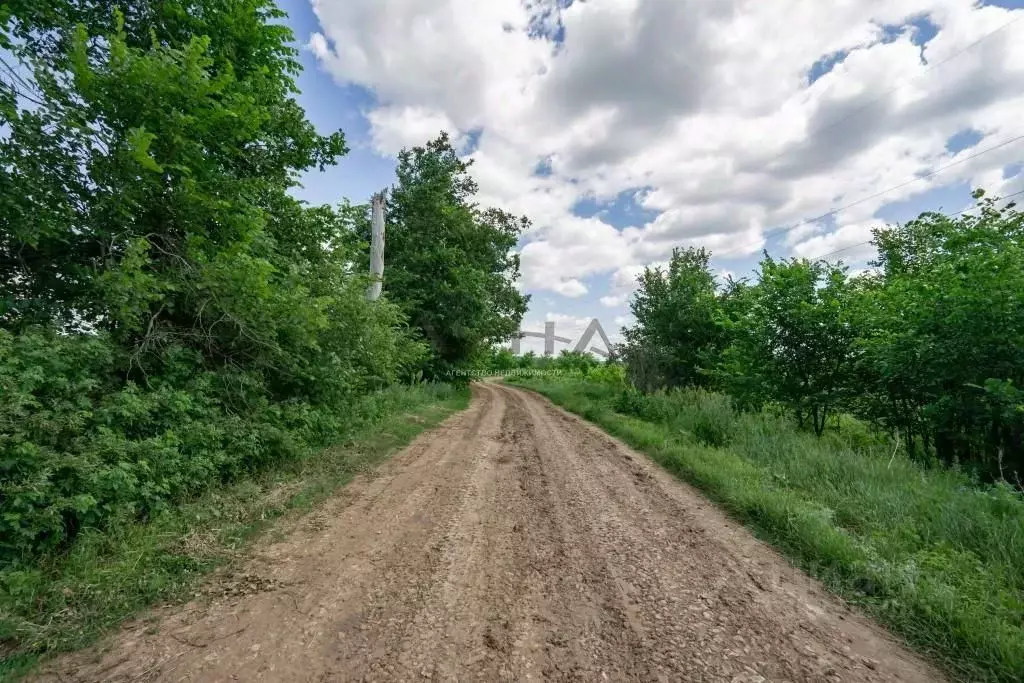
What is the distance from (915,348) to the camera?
Result: 6.41 meters

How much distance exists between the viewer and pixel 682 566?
3400mm

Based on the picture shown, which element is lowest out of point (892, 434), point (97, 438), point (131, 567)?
point (131, 567)

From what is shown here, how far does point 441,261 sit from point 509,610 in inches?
613

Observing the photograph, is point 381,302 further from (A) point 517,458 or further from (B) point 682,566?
(B) point 682,566

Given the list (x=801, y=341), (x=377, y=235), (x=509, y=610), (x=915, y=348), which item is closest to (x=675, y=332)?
(x=801, y=341)

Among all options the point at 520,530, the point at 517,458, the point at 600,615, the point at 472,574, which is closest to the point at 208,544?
the point at 472,574

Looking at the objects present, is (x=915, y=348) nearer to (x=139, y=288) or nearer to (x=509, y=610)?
(x=509, y=610)

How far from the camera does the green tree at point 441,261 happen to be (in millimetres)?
16969

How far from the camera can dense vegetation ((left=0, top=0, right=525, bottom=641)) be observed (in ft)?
10.9

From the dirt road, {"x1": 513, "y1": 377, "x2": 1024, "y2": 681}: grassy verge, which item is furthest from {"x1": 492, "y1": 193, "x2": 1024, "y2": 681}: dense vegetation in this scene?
the dirt road

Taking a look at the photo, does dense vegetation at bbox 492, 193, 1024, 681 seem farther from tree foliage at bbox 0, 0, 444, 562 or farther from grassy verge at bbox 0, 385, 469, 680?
tree foliage at bbox 0, 0, 444, 562

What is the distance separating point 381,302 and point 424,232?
9.15 meters

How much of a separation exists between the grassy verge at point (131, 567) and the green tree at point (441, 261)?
11.6 meters

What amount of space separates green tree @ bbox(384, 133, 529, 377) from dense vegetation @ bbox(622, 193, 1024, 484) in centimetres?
989
